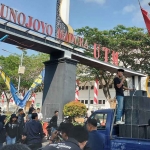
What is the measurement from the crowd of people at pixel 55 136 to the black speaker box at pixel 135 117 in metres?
1.34

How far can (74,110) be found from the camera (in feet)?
39.0

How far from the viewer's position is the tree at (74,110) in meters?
12.0

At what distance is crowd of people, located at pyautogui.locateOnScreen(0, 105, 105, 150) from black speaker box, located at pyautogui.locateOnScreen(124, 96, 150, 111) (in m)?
1.46

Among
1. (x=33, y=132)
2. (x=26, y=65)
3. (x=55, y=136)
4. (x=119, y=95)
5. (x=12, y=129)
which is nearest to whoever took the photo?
(x=55, y=136)

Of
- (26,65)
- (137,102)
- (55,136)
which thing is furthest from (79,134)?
(26,65)

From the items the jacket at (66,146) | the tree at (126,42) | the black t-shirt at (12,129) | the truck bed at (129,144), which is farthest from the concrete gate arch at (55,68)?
the jacket at (66,146)

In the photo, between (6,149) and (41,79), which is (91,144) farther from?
(41,79)

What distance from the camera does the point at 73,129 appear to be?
297 cm

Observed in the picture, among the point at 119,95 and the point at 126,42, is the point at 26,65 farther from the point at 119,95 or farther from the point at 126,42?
the point at 119,95

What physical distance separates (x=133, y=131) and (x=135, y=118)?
31 cm

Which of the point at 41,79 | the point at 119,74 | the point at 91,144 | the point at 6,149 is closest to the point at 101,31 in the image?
the point at 41,79

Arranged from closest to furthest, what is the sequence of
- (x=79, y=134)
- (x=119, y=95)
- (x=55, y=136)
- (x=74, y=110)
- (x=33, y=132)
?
(x=79, y=134) < (x=55, y=136) < (x=33, y=132) < (x=119, y=95) < (x=74, y=110)

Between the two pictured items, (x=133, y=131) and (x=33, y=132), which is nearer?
(x=133, y=131)

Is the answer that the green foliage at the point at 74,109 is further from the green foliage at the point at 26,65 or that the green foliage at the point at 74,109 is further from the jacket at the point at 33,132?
the green foliage at the point at 26,65
